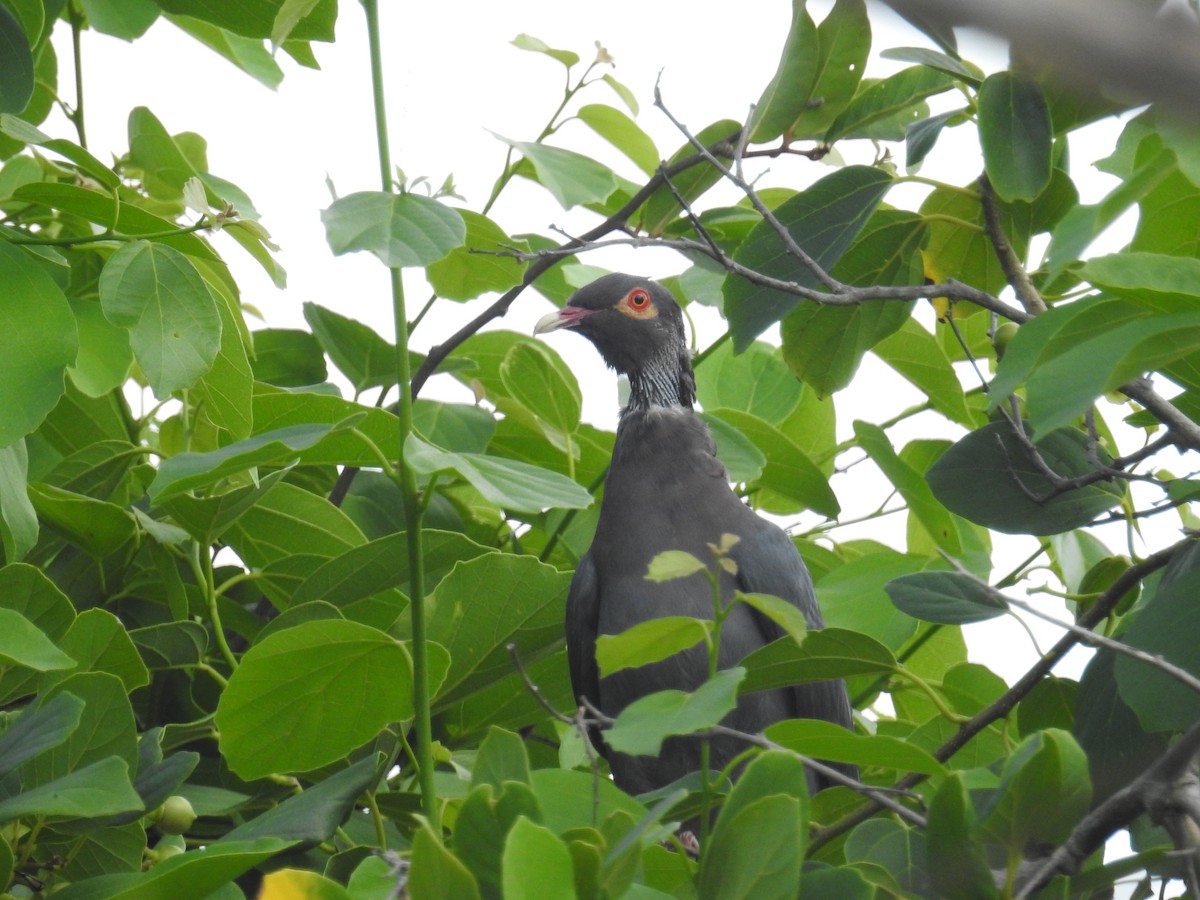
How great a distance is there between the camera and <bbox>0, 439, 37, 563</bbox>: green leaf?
1.90 metres

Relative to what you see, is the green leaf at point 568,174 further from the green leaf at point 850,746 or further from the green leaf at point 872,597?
the green leaf at point 850,746

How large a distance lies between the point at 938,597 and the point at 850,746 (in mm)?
563

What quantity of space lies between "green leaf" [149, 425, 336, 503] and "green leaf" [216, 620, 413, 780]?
0.77ft

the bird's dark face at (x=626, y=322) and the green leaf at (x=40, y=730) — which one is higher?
the bird's dark face at (x=626, y=322)

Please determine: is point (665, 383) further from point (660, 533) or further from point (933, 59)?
point (933, 59)

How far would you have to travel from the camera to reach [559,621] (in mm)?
2244

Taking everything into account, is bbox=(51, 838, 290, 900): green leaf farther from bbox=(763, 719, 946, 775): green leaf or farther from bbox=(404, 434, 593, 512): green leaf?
bbox=(763, 719, 946, 775): green leaf

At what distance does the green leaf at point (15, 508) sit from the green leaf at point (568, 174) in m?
1.02

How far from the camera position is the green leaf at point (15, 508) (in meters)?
1.90

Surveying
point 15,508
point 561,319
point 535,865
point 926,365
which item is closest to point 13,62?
point 15,508

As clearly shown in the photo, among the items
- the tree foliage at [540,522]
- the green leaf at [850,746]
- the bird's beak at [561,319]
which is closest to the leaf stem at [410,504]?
the tree foliage at [540,522]

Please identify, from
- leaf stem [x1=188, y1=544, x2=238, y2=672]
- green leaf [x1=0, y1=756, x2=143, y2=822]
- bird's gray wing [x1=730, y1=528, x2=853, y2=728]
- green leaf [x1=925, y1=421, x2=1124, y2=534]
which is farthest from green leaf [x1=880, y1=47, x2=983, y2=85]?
green leaf [x1=0, y1=756, x2=143, y2=822]

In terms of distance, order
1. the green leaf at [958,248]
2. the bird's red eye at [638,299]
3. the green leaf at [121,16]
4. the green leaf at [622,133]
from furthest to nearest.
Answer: the bird's red eye at [638,299] → the green leaf at [622,133] → the green leaf at [121,16] → the green leaf at [958,248]

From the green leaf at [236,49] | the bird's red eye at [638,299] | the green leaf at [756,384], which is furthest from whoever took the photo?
the bird's red eye at [638,299]
